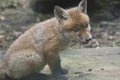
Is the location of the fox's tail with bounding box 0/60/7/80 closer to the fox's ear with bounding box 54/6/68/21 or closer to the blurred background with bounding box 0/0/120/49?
the fox's ear with bounding box 54/6/68/21

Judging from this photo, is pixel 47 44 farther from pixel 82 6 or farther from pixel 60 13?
pixel 82 6

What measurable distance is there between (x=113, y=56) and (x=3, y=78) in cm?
260

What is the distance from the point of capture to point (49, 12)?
13.8 meters

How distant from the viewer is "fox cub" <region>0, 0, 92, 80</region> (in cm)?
638

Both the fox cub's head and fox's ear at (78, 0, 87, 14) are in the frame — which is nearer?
the fox cub's head

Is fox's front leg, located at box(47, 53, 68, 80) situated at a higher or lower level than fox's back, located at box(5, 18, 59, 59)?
lower

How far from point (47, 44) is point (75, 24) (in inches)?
24.9

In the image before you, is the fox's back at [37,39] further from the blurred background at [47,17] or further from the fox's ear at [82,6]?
the blurred background at [47,17]

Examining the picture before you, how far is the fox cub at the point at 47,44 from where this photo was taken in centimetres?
638

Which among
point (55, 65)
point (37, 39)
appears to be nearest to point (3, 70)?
point (37, 39)

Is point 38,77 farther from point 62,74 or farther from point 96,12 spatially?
point 96,12

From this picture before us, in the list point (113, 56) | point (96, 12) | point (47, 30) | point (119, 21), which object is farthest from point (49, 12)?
point (47, 30)

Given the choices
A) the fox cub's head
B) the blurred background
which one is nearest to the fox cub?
the fox cub's head

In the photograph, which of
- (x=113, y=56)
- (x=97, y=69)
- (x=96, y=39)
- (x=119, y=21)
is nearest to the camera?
(x=97, y=69)
